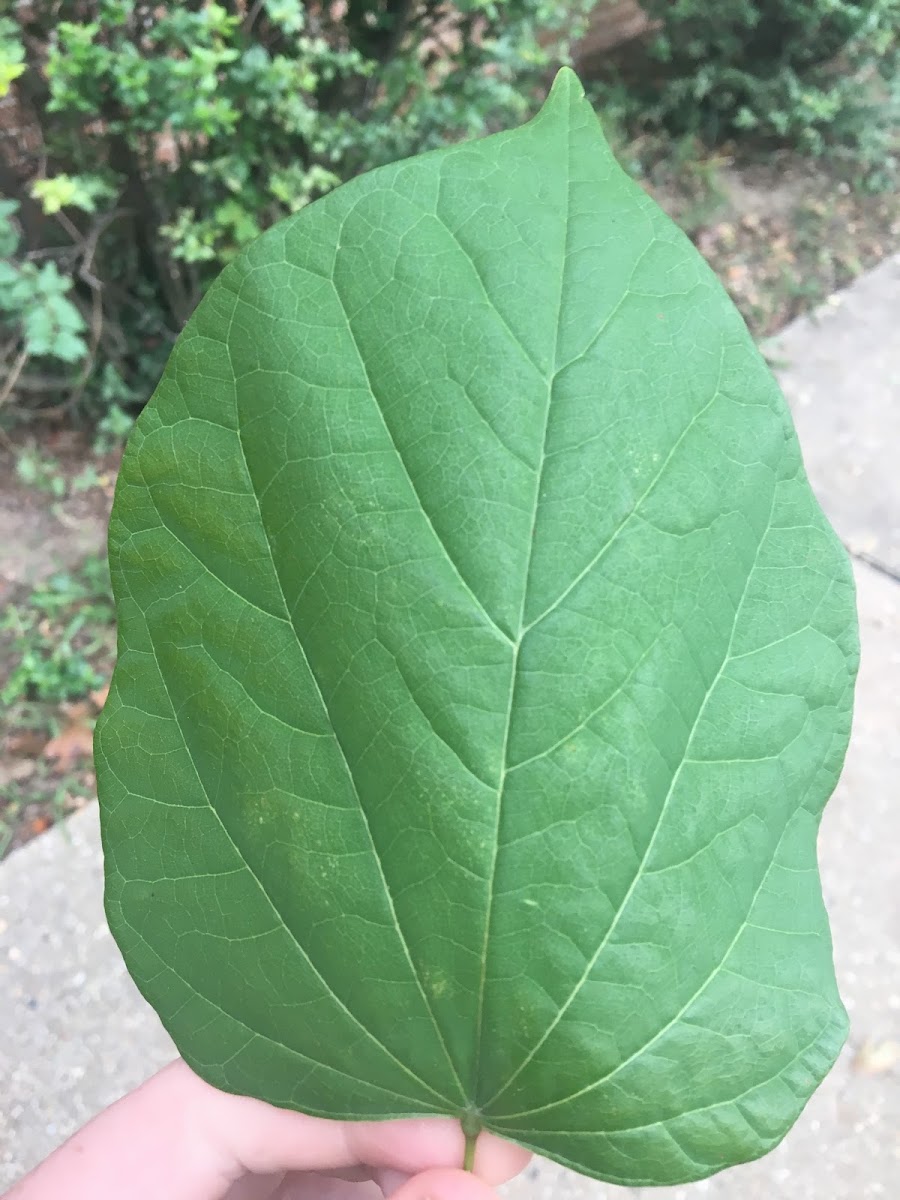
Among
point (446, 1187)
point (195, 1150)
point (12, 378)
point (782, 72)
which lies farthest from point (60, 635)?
point (782, 72)

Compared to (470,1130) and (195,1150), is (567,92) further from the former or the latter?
(195,1150)

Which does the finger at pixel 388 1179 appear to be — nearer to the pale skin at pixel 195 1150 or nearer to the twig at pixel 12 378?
the pale skin at pixel 195 1150

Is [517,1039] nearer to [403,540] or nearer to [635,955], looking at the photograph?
[635,955]

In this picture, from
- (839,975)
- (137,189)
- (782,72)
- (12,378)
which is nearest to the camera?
(839,975)

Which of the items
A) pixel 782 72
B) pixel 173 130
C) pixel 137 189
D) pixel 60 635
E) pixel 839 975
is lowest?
pixel 839 975

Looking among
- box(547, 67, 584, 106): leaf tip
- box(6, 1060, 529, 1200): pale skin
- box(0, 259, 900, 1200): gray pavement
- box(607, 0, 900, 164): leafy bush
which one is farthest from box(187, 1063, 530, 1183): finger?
box(607, 0, 900, 164): leafy bush

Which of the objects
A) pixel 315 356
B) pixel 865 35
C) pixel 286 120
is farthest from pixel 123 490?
pixel 865 35

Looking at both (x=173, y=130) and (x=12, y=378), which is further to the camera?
(x=12, y=378)
